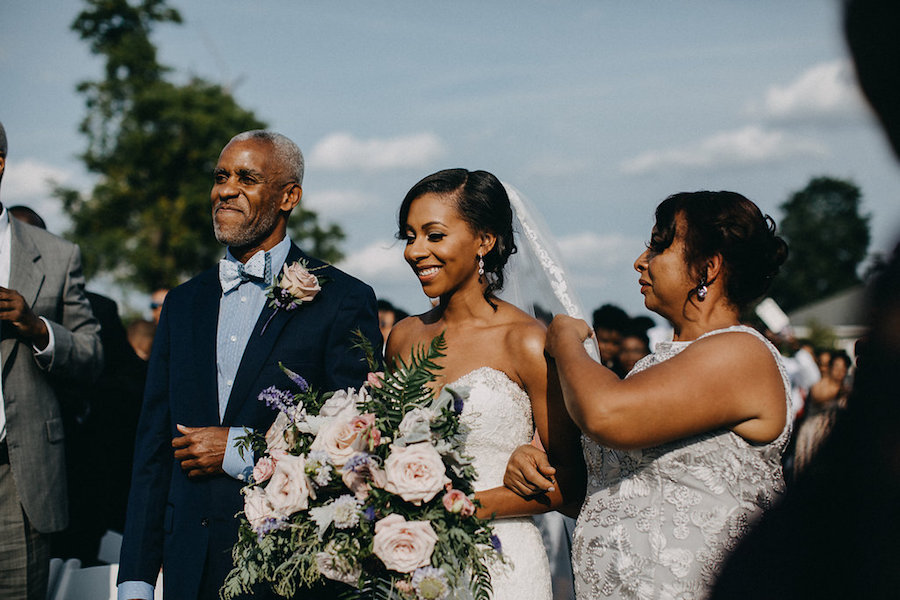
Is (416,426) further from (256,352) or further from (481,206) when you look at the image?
(481,206)

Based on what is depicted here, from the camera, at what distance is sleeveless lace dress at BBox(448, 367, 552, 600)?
10.4 ft

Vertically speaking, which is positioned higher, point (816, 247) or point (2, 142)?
point (816, 247)

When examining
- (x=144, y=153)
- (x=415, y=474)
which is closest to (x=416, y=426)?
(x=415, y=474)

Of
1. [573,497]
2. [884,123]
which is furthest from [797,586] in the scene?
[573,497]

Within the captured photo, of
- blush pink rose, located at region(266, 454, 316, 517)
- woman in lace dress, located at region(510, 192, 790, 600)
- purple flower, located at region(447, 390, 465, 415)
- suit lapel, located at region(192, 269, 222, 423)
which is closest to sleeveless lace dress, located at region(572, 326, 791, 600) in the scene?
woman in lace dress, located at region(510, 192, 790, 600)

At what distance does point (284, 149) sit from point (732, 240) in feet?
7.14

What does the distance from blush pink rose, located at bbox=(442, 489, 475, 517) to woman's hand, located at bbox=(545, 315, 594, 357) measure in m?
0.65

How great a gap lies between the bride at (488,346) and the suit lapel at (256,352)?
0.64 meters

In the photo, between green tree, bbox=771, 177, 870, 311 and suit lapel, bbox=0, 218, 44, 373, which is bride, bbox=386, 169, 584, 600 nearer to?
suit lapel, bbox=0, 218, 44, 373

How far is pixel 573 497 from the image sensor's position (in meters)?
3.13

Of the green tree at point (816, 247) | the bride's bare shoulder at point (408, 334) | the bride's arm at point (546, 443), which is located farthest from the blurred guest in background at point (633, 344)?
the green tree at point (816, 247)

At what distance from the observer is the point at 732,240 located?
101 inches

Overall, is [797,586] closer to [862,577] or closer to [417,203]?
[862,577]

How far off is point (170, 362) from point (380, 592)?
152cm
